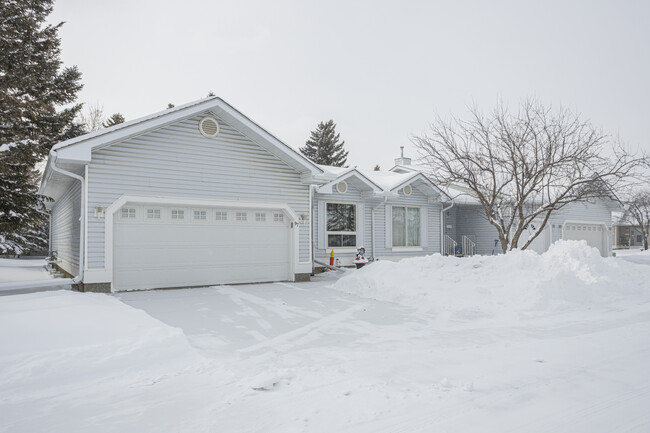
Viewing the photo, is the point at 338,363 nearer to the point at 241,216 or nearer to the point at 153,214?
the point at 153,214

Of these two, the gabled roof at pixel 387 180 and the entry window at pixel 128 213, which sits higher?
the gabled roof at pixel 387 180

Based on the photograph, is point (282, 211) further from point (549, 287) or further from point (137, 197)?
point (549, 287)

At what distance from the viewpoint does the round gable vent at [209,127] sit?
11.2m

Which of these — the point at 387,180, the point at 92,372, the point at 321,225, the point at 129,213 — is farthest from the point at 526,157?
the point at 92,372

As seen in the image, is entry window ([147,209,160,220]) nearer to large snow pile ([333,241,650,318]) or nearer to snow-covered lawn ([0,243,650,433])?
snow-covered lawn ([0,243,650,433])

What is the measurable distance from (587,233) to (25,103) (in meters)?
27.6

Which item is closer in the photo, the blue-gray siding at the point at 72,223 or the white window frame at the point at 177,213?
the white window frame at the point at 177,213

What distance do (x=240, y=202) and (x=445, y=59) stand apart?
9786 millimetres

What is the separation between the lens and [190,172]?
36.1 ft

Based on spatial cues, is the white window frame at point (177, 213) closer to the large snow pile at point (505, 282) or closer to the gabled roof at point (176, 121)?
the gabled roof at point (176, 121)

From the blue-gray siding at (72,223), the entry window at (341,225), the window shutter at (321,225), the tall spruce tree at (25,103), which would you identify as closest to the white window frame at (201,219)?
the blue-gray siding at (72,223)

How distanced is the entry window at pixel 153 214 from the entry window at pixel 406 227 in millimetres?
10062

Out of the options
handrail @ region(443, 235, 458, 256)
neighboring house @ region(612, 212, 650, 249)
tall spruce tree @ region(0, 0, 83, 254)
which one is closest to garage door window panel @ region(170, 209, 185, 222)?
tall spruce tree @ region(0, 0, 83, 254)

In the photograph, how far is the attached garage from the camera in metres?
23.5
